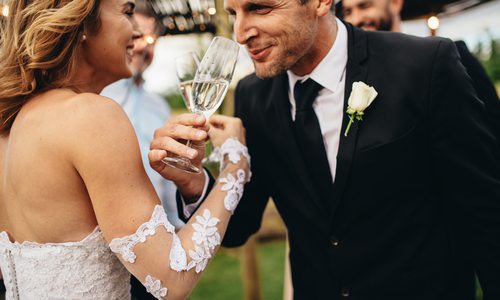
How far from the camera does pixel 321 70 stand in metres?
2.19

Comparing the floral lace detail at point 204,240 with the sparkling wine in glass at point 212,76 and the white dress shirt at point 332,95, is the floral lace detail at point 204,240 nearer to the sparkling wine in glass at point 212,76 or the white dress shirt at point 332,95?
the sparkling wine in glass at point 212,76

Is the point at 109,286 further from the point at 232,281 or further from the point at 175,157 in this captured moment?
the point at 232,281

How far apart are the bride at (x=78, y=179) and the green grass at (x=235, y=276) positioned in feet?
12.4

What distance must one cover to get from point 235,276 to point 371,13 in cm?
395

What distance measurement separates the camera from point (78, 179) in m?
1.58

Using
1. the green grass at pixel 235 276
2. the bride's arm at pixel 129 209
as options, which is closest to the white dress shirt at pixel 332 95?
the bride's arm at pixel 129 209

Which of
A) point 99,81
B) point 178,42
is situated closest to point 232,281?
point 178,42

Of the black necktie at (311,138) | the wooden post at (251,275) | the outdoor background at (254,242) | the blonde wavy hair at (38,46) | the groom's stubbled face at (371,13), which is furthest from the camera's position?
the outdoor background at (254,242)

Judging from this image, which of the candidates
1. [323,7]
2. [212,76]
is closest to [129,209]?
[212,76]

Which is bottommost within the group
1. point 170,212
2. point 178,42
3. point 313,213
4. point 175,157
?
point 170,212

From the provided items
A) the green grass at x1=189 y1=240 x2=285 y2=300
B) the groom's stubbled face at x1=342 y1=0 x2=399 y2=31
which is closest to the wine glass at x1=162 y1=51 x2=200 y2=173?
the groom's stubbled face at x1=342 y1=0 x2=399 y2=31

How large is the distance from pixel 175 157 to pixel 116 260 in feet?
1.57

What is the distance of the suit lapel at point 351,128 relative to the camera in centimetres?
197

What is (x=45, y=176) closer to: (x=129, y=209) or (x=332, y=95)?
(x=129, y=209)
